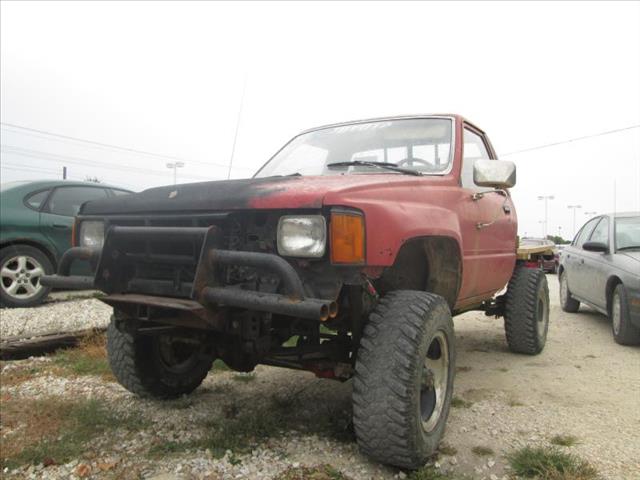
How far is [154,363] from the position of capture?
3.49 m

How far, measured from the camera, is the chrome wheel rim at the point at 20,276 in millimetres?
5812

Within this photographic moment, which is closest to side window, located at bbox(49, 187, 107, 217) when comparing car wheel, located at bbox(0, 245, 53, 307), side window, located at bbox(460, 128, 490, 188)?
car wheel, located at bbox(0, 245, 53, 307)

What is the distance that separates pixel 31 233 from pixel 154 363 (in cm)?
359

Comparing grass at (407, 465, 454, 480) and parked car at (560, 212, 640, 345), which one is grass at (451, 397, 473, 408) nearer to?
grass at (407, 465, 454, 480)

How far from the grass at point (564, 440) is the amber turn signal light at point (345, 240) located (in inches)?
63.8

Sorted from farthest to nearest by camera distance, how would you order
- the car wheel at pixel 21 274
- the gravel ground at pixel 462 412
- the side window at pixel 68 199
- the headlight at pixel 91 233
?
1. the side window at pixel 68 199
2. the car wheel at pixel 21 274
3. the headlight at pixel 91 233
4. the gravel ground at pixel 462 412

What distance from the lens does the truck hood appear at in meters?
2.29

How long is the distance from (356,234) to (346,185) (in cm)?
26

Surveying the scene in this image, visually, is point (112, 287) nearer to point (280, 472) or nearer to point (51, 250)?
point (280, 472)

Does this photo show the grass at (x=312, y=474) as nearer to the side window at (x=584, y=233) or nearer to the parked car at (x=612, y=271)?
the parked car at (x=612, y=271)

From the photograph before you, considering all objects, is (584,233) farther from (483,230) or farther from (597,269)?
(483,230)

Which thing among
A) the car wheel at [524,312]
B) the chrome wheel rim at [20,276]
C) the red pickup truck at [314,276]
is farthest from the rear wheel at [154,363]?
the chrome wheel rim at [20,276]

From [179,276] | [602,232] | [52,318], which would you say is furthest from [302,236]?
[602,232]

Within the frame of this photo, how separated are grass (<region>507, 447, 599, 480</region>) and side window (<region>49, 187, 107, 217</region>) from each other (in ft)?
19.1
